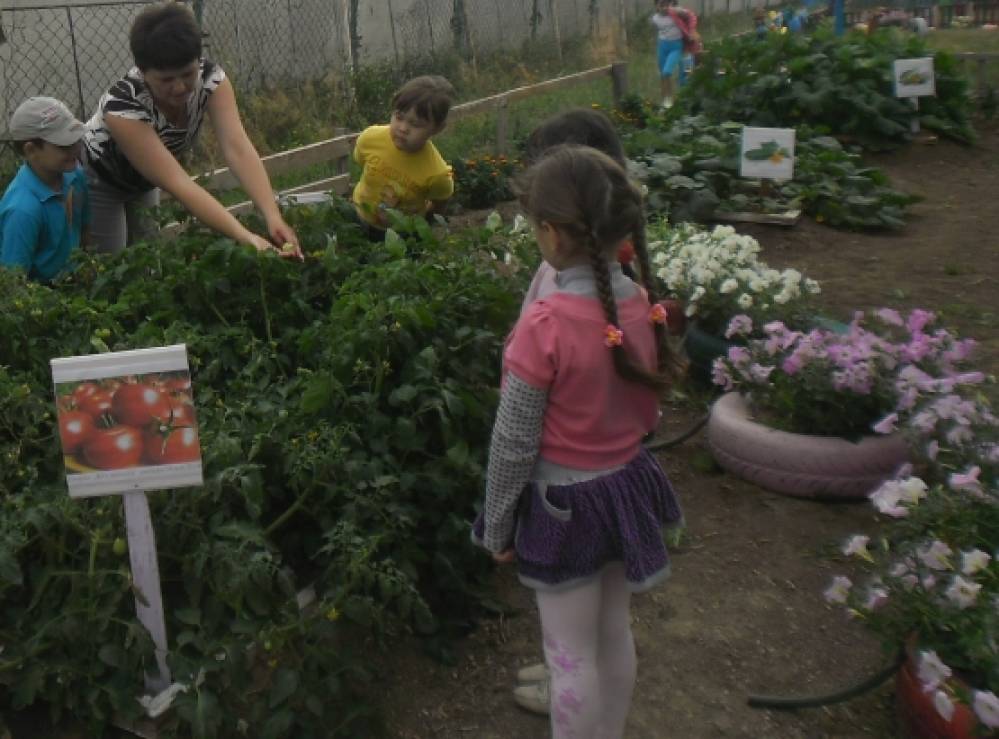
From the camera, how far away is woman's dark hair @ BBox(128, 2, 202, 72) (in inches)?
157

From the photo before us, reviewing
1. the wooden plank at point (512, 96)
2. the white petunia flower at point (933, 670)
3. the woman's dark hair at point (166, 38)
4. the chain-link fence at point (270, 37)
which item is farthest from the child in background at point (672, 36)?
the white petunia flower at point (933, 670)

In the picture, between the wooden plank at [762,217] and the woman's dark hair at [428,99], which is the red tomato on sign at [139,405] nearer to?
the woman's dark hair at [428,99]

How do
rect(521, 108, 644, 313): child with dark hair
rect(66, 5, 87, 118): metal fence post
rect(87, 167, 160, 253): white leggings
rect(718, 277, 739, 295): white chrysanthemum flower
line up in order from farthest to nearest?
1. rect(66, 5, 87, 118): metal fence post
2. rect(718, 277, 739, 295): white chrysanthemum flower
3. rect(87, 167, 160, 253): white leggings
4. rect(521, 108, 644, 313): child with dark hair

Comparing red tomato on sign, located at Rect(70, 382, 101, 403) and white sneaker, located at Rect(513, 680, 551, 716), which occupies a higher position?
red tomato on sign, located at Rect(70, 382, 101, 403)

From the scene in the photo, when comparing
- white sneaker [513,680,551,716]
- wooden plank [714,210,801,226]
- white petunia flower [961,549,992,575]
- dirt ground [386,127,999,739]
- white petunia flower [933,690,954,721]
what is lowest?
dirt ground [386,127,999,739]

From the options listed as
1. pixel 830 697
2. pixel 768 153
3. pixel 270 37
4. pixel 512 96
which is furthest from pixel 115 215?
pixel 270 37

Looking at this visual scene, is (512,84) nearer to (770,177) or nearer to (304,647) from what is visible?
(770,177)

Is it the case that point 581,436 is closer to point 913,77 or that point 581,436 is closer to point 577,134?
point 577,134

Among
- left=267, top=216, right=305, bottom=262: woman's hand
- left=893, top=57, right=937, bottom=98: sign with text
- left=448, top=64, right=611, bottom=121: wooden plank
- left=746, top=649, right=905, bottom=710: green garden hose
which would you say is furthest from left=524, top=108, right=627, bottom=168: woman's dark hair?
left=893, top=57, right=937, bottom=98: sign with text

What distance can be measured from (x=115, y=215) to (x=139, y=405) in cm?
233

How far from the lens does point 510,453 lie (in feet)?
8.21

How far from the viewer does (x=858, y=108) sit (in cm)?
1023

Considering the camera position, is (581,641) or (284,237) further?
(284,237)

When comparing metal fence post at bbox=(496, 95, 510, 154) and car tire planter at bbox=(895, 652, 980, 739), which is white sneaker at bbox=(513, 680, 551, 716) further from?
metal fence post at bbox=(496, 95, 510, 154)
